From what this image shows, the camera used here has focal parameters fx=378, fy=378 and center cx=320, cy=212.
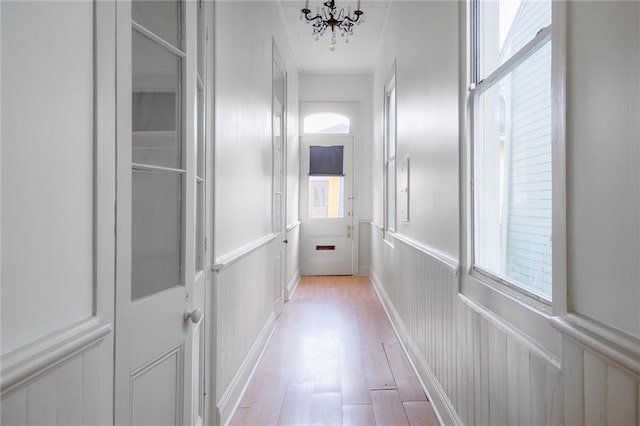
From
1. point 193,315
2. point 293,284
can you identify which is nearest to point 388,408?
point 193,315

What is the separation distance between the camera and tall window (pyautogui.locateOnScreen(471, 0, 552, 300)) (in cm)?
121

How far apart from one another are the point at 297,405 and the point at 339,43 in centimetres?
444

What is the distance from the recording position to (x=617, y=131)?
790 millimetres

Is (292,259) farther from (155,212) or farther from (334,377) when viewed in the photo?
(155,212)

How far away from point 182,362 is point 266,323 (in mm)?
2008

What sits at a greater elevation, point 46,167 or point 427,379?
point 46,167

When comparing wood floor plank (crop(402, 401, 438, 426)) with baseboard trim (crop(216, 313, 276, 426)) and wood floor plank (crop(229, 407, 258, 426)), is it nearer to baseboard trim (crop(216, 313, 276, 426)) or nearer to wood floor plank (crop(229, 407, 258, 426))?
wood floor plank (crop(229, 407, 258, 426))

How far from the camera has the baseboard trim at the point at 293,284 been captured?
489 centimetres

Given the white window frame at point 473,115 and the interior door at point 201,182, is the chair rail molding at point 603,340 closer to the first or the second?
the white window frame at point 473,115

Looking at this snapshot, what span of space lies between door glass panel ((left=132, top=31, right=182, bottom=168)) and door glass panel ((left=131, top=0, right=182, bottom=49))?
5 centimetres

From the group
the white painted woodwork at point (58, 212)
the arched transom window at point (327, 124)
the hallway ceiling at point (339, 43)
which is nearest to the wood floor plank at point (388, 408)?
the white painted woodwork at point (58, 212)

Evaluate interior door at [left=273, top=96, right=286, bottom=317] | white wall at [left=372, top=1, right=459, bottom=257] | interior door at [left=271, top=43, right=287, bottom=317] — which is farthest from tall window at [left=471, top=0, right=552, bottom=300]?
interior door at [left=273, top=96, right=286, bottom=317]

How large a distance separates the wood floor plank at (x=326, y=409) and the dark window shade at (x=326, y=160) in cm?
425

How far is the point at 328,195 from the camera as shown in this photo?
6.26 metres
